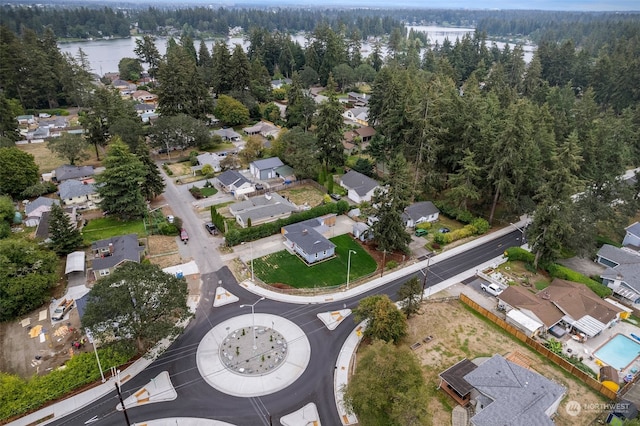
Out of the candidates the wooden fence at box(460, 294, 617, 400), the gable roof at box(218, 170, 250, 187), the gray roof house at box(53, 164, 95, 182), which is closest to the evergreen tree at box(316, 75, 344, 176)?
the gable roof at box(218, 170, 250, 187)

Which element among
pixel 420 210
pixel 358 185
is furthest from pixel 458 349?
pixel 358 185

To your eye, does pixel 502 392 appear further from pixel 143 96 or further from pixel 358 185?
pixel 143 96

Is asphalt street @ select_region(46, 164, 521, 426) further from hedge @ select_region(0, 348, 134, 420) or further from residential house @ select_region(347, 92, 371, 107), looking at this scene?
residential house @ select_region(347, 92, 371, 107)

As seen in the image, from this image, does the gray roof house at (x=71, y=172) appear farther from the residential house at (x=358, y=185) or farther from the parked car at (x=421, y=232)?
the parked car at (x=421, y=232)

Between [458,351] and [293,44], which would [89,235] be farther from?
[293,44]

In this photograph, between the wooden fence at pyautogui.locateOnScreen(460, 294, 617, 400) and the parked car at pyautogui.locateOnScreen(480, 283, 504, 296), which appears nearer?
the wooden fence at pyautogui.locateOnScreen(460, 294, 617, 400)

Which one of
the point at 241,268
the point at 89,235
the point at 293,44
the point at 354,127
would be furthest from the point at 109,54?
the point at 241,268
